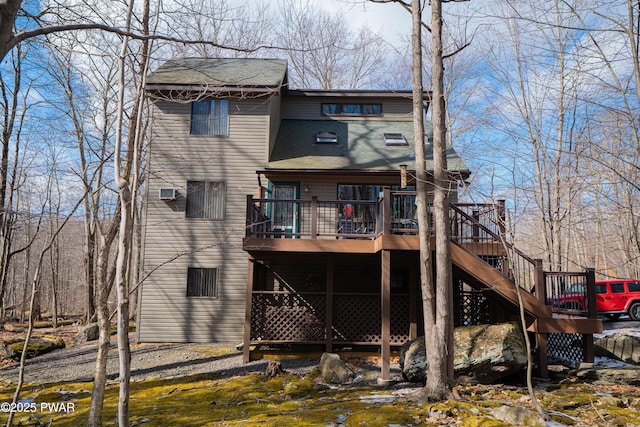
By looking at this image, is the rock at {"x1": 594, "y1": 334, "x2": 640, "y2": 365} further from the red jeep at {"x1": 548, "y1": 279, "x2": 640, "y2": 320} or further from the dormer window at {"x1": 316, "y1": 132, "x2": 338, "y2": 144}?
the dormer window at {"x1": 316, "y1": 132, "x2": 338, "y2": 144}

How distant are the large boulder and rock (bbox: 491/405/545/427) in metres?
2.01

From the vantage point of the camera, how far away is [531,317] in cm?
901

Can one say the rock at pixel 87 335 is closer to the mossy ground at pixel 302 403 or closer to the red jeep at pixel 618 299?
the mossy ground at pixel 302 403

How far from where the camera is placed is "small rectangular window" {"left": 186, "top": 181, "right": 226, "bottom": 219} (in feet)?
46.0

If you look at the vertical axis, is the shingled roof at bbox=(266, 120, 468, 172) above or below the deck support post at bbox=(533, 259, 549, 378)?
above

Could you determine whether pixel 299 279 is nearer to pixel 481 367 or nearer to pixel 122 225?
pixel 481 367

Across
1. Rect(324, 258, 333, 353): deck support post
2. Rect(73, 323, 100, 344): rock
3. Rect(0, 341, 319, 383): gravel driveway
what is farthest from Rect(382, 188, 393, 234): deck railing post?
Rect(73, 323, 100, 344): rock

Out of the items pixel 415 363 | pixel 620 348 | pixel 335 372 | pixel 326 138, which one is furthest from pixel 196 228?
pixel 620 348

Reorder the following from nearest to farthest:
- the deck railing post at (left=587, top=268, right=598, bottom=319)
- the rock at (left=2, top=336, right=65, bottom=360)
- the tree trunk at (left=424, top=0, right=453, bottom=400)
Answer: the tree trunk at (left=424, top=0, right=453, bottom=400)
the deck railing post at (left=587, top=268, right=598, bottom=319)
the rock at (left=2, top=336, right=65, bottom=360)

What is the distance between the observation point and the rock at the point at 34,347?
12.7 meters

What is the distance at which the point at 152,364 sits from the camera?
36.4 ft

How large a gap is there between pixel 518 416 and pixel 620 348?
247 inches

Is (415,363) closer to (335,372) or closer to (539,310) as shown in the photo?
(335,372)

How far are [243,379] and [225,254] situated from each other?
5135 mm
